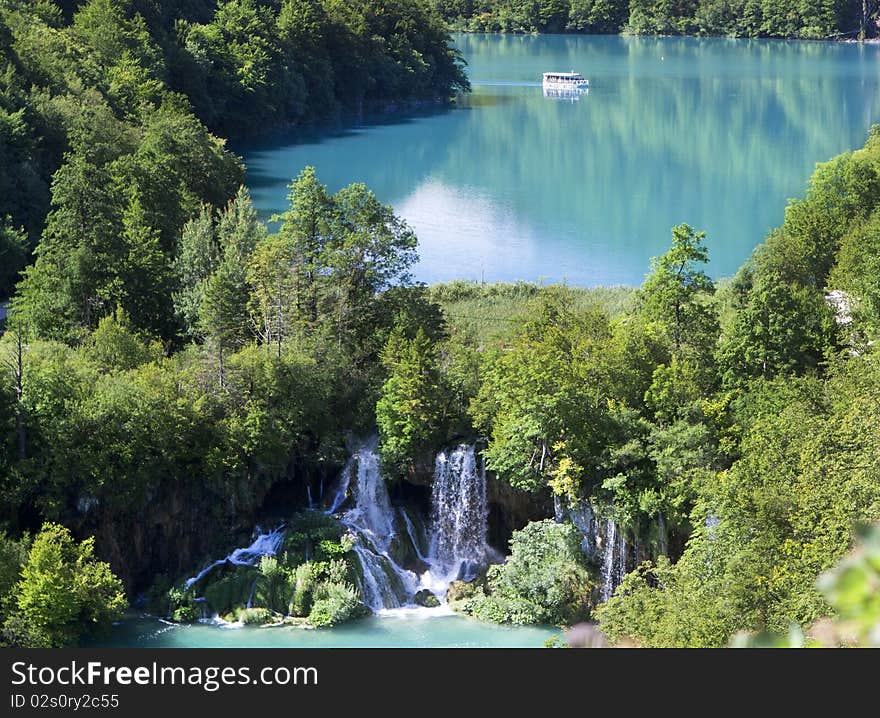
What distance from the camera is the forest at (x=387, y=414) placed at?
23.0 metres

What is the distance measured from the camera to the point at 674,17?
5901 inches

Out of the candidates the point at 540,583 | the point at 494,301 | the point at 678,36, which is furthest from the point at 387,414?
the point at 678,36

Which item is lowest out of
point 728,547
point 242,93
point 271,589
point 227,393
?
point 271,589

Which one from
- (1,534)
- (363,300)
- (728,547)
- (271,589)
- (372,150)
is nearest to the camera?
(728,547)

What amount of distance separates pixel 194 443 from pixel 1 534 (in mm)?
4777

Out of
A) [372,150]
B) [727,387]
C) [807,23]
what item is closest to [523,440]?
[727,387]

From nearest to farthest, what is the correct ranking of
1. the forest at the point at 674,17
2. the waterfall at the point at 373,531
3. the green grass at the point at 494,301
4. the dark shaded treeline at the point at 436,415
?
the dark shaded treeline at the point at 436,415, the waterfall at the point at 373,531, the green grass at the point at 494,301, the forest at the point at 674,17

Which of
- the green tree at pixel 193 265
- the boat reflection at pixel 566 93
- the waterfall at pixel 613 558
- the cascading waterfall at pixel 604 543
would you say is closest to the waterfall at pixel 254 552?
the cascading waterfall at pixel 604 543

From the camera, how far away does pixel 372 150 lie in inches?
2985

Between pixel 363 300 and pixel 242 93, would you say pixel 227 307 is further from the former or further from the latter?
pixel 242 93

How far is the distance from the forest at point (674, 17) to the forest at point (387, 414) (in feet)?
374

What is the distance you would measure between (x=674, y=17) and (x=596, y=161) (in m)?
86.0

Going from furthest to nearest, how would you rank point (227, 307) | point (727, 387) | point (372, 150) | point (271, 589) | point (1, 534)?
point (372, 150) < point (227, 307) < point (727, 387) < point (271, 589) < point (1, 534)

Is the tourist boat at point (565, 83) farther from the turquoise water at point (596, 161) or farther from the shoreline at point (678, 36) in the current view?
the shoreline at point (678, 36)
